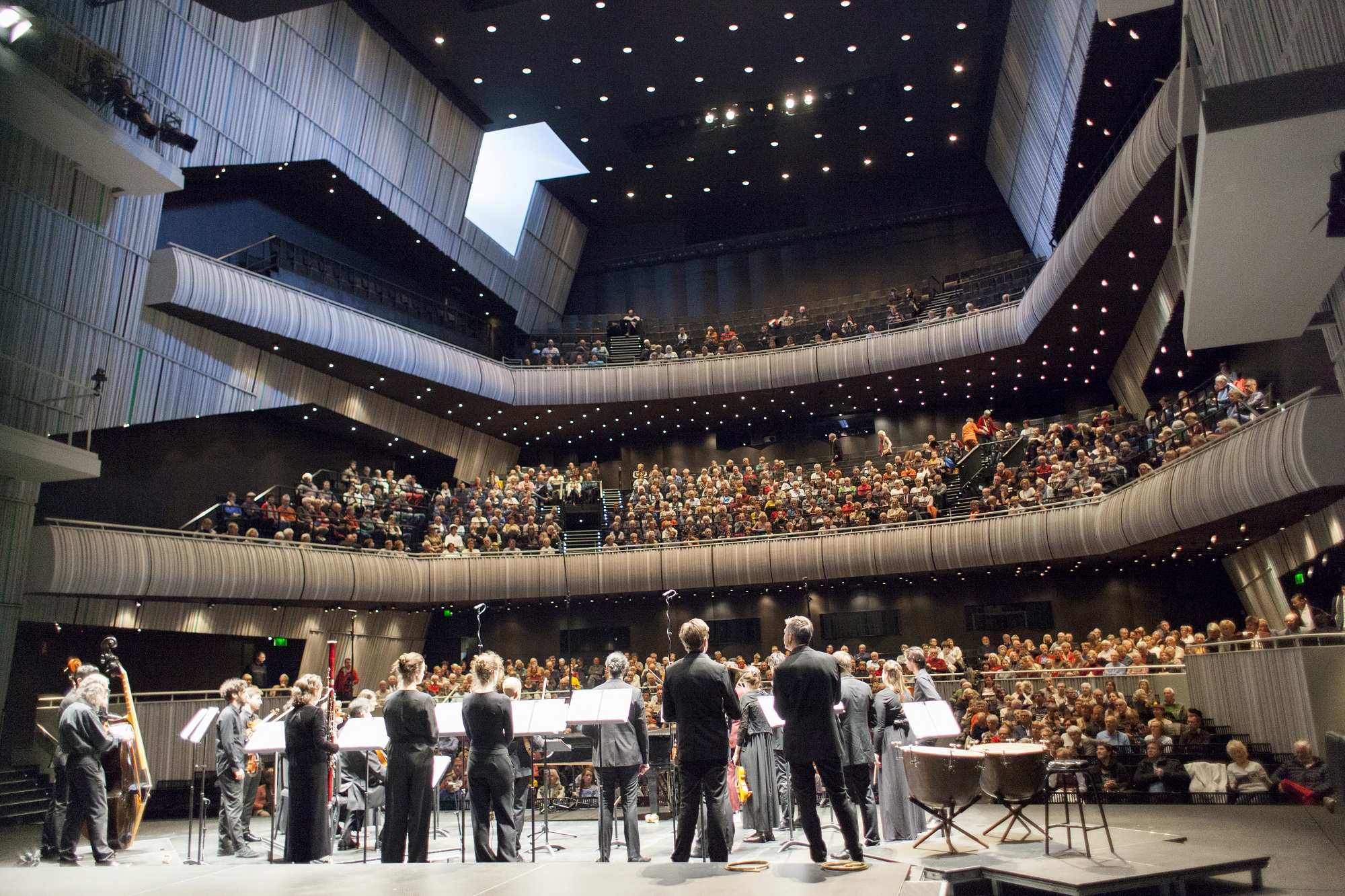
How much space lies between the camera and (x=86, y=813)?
7.56m

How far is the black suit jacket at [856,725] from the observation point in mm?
6963

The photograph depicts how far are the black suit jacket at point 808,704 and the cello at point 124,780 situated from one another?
19.7 ft

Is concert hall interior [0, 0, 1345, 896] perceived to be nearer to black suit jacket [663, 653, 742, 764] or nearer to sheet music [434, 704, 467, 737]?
black suit jacket [663, 653, 742, 764]

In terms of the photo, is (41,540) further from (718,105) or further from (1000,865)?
(718,105)

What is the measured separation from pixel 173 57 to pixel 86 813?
13357mm

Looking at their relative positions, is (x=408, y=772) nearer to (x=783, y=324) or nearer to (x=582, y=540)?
(x=582, y=540)

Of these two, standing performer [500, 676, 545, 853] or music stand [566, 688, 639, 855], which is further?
standing performer [500, 676, 545, 853]

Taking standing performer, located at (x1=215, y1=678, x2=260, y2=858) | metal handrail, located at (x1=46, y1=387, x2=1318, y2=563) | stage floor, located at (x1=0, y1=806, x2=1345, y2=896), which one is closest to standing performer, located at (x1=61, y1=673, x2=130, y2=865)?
stage floor, located at (x1=0, y1=806, x2=1345, y2=896)

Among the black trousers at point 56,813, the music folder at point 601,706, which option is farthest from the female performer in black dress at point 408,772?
the black trousers at point 56,813

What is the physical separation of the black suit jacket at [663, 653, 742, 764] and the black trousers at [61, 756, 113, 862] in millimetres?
4916

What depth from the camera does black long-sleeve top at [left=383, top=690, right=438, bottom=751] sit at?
661 centimetres

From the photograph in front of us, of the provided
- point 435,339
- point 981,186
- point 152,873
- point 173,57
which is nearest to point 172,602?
point 435,339

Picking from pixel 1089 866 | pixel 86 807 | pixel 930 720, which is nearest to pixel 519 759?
pixel 86 807

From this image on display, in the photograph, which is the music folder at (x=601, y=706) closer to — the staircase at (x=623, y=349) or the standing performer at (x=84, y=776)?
the standing performer at (x=84, y=776)
